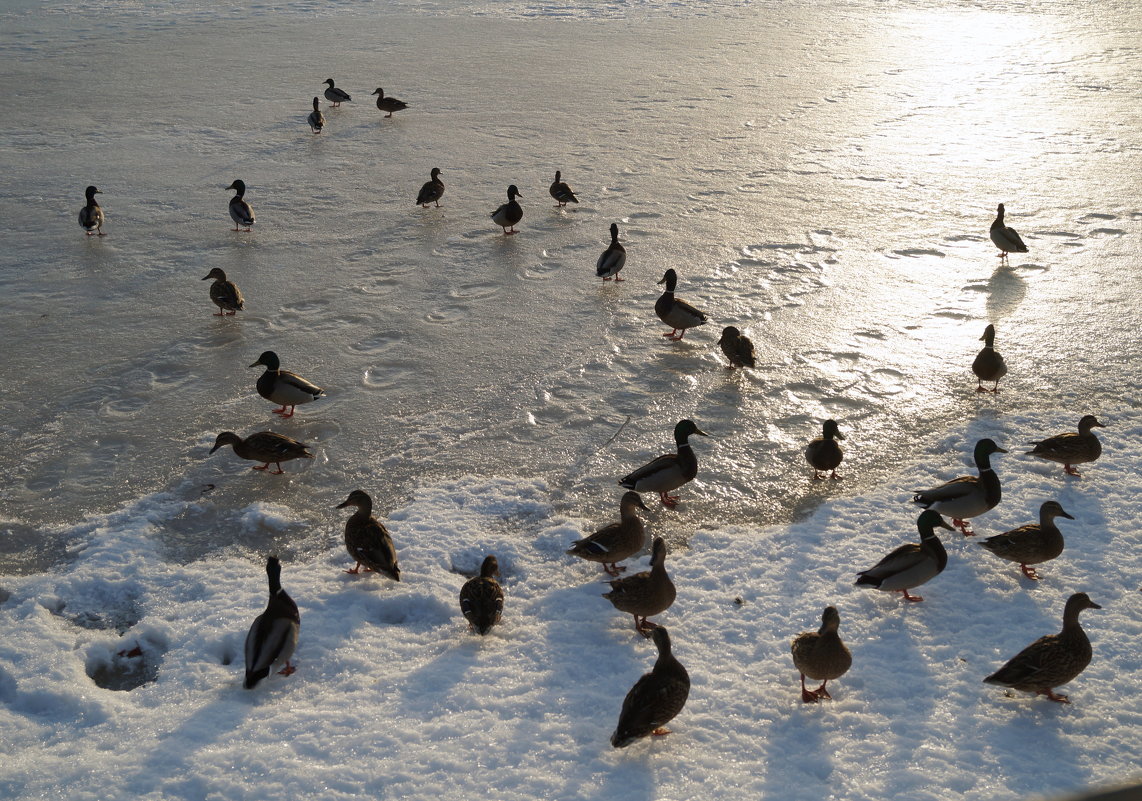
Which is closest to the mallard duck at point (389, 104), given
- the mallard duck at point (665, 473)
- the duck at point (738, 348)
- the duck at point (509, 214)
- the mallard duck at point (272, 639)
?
the duck at point (509, 214)

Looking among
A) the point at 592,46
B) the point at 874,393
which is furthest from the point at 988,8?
the point at 874,393

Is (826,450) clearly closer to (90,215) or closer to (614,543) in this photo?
(614,543)

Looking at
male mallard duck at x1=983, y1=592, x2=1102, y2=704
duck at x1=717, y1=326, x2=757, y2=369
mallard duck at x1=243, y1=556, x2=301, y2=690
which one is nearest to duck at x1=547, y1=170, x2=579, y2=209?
duck at x1=717, y1=326, x2=757, y2=369

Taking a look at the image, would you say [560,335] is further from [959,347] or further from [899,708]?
[899,708]

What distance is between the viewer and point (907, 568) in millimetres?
5312

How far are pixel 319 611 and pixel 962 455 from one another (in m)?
4.28

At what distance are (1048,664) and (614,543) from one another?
2.21 m

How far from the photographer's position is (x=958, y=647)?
199 inches

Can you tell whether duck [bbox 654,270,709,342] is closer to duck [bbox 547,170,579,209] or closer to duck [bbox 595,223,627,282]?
duck [bbox 595,223,627,282]

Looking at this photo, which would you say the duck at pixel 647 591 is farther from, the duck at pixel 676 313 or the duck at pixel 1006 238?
the duck at pixel 1006 238

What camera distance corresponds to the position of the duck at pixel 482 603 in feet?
16.5

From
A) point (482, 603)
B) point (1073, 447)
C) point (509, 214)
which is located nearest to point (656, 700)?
point (482, 603)

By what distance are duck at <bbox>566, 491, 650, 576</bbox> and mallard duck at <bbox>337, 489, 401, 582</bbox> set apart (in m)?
0.99

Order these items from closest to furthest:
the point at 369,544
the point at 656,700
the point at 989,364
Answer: the point at 656,700 → the point at 369,544 → the point at 989,364
